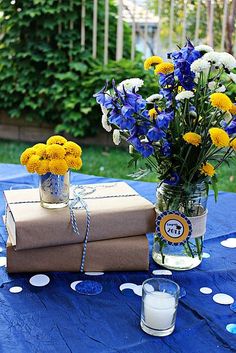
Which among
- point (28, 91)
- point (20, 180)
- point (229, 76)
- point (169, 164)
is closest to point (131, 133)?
point (169, 164)

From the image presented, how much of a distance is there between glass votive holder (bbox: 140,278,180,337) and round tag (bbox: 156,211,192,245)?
0.51 feet

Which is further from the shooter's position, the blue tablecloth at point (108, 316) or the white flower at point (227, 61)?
the white flower at point (227, 61)

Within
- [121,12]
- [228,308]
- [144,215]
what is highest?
[121,12]

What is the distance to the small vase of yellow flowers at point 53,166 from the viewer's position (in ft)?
2.94

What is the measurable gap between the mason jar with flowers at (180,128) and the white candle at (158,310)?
0.18 m

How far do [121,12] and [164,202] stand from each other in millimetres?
2899

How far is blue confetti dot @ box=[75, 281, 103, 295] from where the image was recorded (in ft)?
2.82

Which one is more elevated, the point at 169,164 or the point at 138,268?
the point at 169,164

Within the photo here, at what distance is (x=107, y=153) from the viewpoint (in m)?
3.60

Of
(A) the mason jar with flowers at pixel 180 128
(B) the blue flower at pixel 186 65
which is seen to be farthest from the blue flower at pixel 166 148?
(B) the blue flower at pixel 186 65

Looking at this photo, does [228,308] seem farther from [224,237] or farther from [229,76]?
[229,76]

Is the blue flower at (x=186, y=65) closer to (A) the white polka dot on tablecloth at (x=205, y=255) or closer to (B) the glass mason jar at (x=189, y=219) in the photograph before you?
(B) the glass mason jar at (x=189, y=219)

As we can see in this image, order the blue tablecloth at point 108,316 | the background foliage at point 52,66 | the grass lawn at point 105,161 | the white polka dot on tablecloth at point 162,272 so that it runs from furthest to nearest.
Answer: the background foliage at point 52,66, the grass lawn at point 105,161, the white polka dot on tablecloth at point 162,272, the blue tablecloth at point 108,316

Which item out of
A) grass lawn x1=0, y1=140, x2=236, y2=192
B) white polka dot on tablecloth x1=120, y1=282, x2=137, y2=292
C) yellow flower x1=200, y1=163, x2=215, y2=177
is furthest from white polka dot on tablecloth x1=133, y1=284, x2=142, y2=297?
grass lawn x1=0, y1=140, x2=236, y2=192
